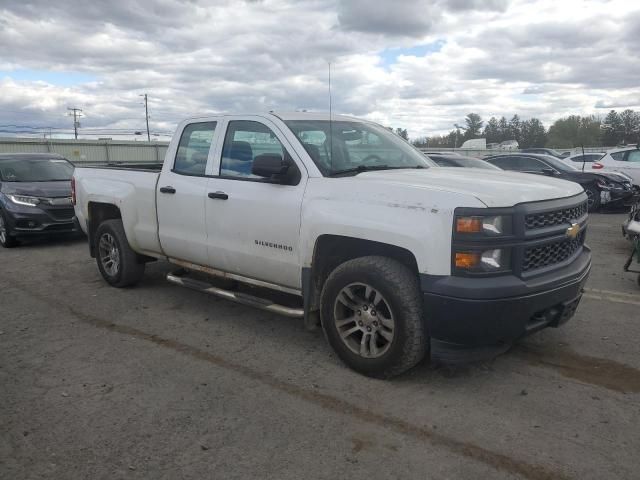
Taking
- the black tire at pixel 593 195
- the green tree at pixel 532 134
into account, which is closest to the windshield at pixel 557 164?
the black tire at pixel 593 195

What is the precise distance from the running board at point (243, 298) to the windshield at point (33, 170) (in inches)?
240

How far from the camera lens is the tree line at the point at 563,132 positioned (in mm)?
65062

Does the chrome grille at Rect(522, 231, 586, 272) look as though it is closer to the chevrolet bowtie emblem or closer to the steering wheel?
the chevrolet bowtie emblem


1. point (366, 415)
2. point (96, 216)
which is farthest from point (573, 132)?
point (366, 415)

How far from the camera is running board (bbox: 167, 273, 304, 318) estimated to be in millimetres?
4281

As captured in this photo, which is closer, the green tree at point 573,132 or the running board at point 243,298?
the running board at point 243,298

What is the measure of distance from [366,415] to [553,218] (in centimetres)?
179

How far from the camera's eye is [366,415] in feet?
11.2

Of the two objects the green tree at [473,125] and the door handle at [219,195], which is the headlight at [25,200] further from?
the green tree at [473,125]

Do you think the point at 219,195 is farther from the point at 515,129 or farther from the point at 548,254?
the point at 515,129

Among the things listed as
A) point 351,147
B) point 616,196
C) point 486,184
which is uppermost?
point 351,147

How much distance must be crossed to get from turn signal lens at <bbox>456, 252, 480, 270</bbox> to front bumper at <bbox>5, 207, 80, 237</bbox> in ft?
25.1

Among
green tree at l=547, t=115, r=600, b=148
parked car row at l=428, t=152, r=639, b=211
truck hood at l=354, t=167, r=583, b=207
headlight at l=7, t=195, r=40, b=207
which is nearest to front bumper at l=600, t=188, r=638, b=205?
parked car row at l=428, t=152, r=639, b=211

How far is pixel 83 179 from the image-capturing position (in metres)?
6.79
